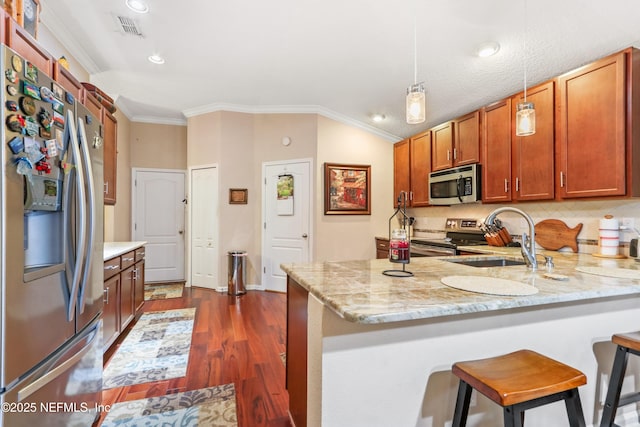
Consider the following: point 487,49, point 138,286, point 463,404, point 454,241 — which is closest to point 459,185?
point 454,241

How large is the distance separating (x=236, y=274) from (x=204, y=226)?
0.98 metres

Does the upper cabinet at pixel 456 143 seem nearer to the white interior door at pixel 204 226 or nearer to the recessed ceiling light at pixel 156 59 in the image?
the white interior door at pixel 204 226

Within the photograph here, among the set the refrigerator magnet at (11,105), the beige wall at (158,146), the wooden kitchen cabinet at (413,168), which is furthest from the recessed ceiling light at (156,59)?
the wooden kitchen cabinet at (413,168)

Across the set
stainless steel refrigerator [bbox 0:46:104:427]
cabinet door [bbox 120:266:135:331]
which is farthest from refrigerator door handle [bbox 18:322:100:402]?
cabinet door [bbox 120:266:135:331]

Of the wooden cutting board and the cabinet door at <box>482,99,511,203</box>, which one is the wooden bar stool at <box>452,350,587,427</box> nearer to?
the wooden cutting board

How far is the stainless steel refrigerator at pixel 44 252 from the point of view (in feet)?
3.59

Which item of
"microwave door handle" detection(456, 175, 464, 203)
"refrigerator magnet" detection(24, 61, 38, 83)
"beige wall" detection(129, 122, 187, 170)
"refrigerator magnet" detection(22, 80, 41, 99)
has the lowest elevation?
"microwave door handle" detection(456, 175, 464, 203)

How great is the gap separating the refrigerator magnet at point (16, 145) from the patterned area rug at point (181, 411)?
155 centimetres

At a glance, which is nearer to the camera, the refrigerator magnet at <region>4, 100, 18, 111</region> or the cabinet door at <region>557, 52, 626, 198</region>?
the refrigerator magnet at <region>4, 100, 18, 111</region>

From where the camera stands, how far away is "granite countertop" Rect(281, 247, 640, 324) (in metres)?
1.04

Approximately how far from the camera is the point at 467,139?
11.7ft

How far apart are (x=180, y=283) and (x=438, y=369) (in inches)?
196

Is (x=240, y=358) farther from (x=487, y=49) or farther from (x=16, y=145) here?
(x=487, y=49)

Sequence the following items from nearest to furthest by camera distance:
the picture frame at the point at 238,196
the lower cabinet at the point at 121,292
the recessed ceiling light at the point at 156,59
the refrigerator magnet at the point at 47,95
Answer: the refrigerator magnet at the point at 47,95, the lower cabinet at the point at 121,292, the recessed ceiling light at the point at 156,59, the picture frame at the point at 238,196
